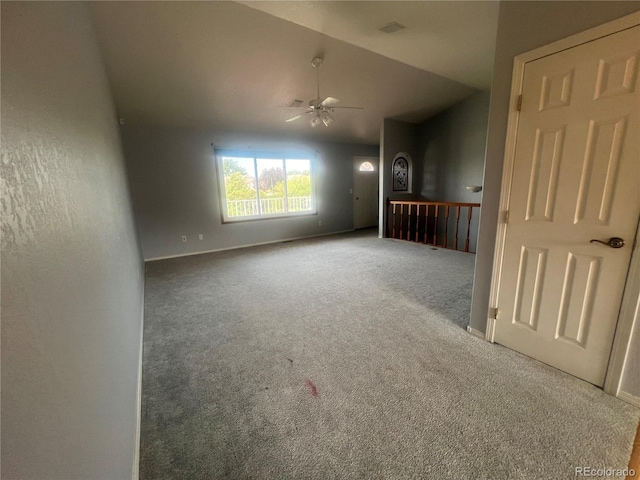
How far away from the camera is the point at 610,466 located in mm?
1160

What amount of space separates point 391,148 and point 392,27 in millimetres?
3444

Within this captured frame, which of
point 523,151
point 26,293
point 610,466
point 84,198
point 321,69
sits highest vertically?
point 321,69

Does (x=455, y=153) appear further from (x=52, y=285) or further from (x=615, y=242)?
(x=52, y=285)

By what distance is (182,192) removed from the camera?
4.80m

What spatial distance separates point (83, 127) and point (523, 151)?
8.44 ft

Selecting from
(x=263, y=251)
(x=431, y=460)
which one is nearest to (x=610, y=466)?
(x=431, y=460)

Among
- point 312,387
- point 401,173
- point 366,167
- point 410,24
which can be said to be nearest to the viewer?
point 312,387

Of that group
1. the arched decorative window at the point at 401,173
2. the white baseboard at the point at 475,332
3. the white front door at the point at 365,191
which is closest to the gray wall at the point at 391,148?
the arched decorative window at the point at 401,173

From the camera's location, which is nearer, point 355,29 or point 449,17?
point 449,17

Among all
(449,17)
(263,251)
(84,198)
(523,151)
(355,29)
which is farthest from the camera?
(263,251)

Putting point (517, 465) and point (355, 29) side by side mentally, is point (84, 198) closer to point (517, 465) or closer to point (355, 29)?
point (517, 465)

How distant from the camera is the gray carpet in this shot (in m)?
1.21

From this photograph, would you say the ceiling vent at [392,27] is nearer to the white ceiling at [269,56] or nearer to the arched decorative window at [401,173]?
the white ceiling at [269,56]

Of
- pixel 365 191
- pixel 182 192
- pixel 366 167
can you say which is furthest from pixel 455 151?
→ pixel 182 192
